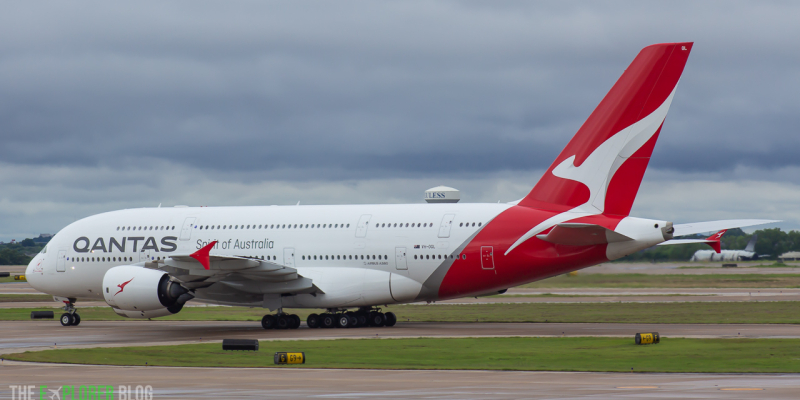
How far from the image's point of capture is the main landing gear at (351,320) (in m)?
36.5

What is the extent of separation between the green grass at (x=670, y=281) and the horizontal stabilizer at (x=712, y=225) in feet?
68.9

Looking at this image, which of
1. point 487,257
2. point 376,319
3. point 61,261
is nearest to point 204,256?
point 376,319

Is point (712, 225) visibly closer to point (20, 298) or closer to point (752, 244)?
point (20, 298)

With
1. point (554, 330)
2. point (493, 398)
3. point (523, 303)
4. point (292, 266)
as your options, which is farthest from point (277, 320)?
point (493, 398)

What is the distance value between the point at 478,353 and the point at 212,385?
864 cm

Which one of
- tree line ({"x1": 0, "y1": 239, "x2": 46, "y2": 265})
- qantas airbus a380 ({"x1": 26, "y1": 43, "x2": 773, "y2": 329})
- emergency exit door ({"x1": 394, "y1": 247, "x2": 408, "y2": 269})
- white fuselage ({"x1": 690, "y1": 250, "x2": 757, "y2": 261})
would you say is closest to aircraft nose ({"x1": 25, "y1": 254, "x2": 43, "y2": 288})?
qantas airbus a380 ({"x1": 26, "y1": 43, "x2": 773, "y2": 329})

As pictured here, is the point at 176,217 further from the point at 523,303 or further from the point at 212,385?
the point at 212,385

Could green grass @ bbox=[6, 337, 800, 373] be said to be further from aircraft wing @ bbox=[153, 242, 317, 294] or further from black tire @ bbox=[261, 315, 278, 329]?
black tire @ bbox=[261, 315, 278, 329]

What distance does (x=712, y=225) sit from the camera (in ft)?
106

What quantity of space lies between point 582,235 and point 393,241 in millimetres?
7396

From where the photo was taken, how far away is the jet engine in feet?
114

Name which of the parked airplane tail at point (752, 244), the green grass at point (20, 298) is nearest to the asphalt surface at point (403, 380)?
the green grass at point (20, 298)

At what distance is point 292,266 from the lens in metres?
37.2

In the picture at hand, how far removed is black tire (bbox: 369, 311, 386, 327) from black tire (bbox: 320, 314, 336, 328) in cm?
142
